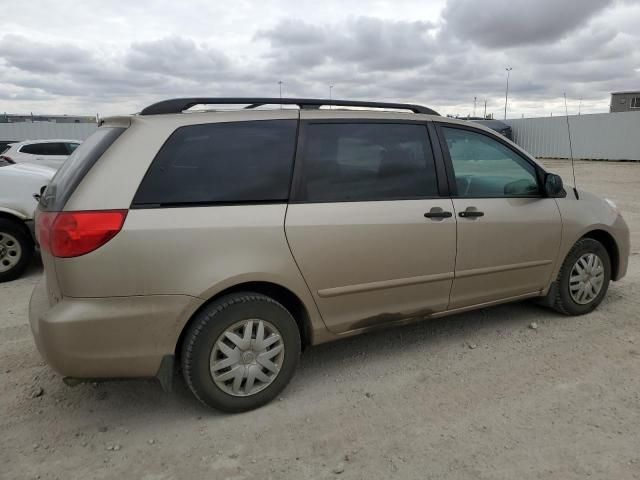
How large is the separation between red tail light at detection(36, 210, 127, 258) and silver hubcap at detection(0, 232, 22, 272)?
145 inches

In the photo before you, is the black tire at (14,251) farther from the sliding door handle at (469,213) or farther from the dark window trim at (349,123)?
the sliding door handle at (469,213)

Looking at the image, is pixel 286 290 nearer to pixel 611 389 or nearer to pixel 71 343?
pixel 71 343

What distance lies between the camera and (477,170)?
3.85 m

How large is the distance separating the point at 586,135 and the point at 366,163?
27.2 m

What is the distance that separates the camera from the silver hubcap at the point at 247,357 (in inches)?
112

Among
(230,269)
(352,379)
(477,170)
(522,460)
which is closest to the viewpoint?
(522,460)

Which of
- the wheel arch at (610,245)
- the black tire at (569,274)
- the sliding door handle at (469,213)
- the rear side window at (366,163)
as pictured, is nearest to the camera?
the rear side window at (366,163)

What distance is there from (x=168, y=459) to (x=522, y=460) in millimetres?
1738

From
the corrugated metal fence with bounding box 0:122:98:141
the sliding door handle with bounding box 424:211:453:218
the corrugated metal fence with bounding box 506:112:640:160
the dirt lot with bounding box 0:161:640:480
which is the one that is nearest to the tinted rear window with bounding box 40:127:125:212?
the dirt lot with bounding box 0:161:640:480

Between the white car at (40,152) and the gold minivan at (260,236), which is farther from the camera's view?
the white car at (40,152)

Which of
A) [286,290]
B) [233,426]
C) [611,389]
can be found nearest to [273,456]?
[233,426]

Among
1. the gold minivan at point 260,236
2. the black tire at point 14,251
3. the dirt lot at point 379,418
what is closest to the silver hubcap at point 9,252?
the black tire at point 14,251

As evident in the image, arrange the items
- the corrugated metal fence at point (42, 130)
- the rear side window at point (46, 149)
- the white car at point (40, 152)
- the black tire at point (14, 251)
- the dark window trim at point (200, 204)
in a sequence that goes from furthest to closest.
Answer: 1. the corrugated metal fence at point (42, 130)
2. the rear side window at point (46, 149)
3. the white car at point (40, 152)
4. the black tire at point (14, 251)
5. the dark window trim at point (200, 204)

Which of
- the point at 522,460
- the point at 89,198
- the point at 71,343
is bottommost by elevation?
the point at 522,460
